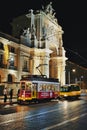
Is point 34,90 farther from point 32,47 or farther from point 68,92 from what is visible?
point 32,47

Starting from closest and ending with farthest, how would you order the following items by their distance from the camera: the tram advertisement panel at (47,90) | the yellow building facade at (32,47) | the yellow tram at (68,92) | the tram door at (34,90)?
1. the tram door at (34,90)
2. the tram advertisement panel at (47,90)
3. the yellow tram at (68,92)
4. the yellow building facade at (32,47)

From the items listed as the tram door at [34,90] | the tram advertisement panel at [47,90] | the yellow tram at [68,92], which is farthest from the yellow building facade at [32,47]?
the tram door at [34,90]

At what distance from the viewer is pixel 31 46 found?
6222 centimetres

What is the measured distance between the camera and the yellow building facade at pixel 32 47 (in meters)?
52.5

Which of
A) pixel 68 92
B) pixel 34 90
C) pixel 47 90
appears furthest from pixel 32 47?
pixel 34 90

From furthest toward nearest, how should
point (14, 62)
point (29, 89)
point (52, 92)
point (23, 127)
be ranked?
point (14, 62), point (52, 92), point (29, 89), point (23, 127)

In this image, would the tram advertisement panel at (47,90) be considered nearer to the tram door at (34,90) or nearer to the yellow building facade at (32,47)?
the tram door at (34,90)

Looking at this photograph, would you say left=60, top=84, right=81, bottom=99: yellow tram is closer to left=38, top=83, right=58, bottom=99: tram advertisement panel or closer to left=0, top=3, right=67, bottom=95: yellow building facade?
left=38, top=83, right=58, bottom=99: tram advertisement panel

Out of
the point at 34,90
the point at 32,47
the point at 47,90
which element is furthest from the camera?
the point at 32,47

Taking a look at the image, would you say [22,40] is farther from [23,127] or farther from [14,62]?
[23,127]

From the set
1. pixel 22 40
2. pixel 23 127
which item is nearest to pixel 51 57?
pixel 22 40

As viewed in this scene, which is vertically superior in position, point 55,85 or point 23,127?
point 55,85

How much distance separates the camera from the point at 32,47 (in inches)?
2442

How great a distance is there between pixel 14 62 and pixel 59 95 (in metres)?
15.0
